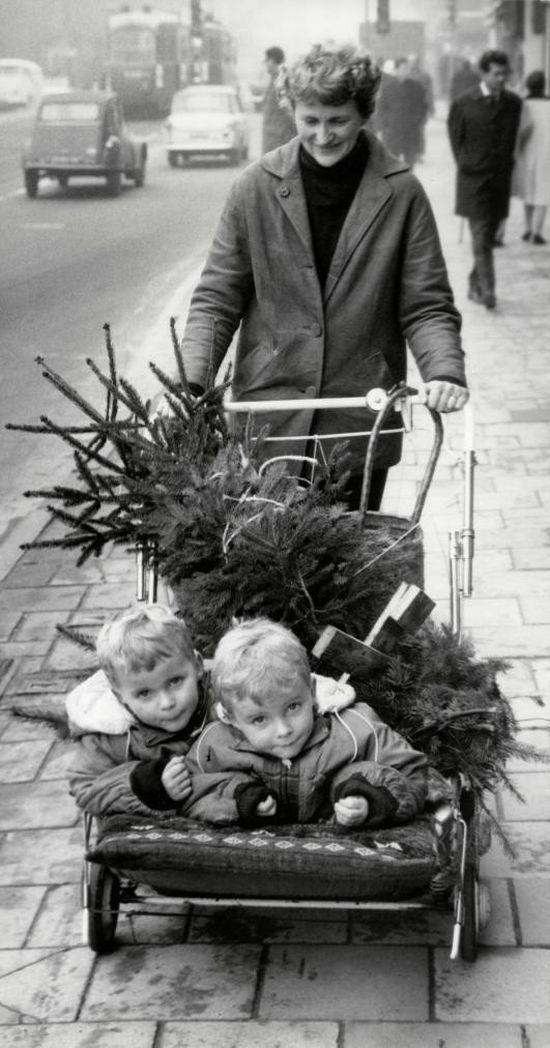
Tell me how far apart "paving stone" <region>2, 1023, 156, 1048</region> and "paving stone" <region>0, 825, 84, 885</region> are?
2.37 feet

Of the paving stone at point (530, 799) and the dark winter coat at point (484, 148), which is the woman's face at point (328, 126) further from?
the dark winter coat at point (484, 148)

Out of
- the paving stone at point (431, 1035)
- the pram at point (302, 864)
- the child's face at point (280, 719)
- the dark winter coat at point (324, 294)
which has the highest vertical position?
the dark winter coat at point (324, 294)

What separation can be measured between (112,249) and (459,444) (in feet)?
35.4

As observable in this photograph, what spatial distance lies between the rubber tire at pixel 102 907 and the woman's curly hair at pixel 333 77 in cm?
206

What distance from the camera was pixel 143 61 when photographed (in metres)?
48.6

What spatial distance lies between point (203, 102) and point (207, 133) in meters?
2.45

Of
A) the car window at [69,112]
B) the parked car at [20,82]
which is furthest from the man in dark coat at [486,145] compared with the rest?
the parked car at [20,82]

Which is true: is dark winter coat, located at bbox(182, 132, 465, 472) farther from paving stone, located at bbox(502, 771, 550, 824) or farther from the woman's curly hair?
paving stone, located at bbox(502, 771, 550, 824)

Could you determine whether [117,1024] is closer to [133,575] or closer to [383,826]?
[383,826]

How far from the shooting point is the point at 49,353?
12.2 meters

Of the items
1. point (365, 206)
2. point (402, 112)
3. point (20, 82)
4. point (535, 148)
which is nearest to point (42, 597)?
point (365, 206)

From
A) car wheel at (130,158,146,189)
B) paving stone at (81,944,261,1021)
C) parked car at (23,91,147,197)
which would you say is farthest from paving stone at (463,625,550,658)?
car wheel at (130,158,146,189)

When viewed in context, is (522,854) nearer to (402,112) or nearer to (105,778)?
(105,778)

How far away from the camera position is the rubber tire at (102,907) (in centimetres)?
349
